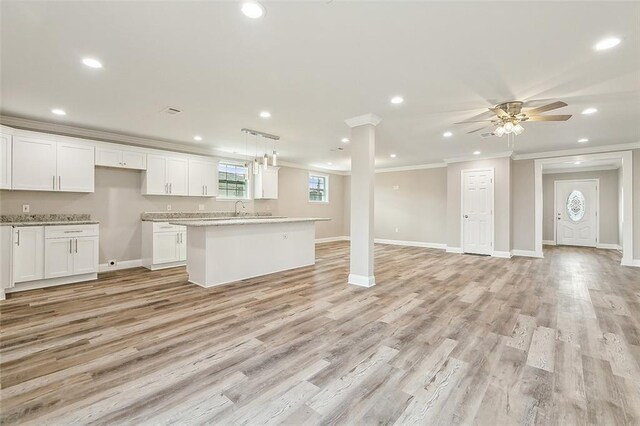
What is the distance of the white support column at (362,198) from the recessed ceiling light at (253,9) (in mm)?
2476

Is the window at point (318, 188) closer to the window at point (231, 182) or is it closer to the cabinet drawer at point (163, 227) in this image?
the window at point (231, 182)

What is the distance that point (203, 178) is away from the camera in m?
6.46

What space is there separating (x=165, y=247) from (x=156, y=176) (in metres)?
1.42

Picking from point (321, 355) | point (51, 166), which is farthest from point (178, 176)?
point (321, 355)

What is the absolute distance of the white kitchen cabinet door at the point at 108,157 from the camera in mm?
5051

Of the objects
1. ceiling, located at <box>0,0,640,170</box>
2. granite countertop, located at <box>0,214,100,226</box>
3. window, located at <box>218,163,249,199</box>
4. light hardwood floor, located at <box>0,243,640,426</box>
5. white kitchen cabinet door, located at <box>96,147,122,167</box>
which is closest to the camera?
light hardwood floor, located at <box>0,243,640,426</box>

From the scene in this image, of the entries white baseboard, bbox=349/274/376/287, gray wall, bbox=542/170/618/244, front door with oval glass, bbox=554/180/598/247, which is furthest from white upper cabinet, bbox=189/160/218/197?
gray wall, bbox=542/170/618/244

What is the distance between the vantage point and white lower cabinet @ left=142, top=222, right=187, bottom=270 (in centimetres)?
546

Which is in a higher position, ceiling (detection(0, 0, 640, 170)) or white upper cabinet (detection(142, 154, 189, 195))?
ceiling (detection(0, 0, 640, 170))

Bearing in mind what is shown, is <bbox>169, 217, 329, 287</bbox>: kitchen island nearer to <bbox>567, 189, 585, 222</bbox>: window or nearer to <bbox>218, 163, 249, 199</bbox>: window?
<bbox>218, 163, 249, 199</bbox>: window

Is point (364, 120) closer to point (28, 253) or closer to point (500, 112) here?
point (500, 112)

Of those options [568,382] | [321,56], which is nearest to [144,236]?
[321,56]

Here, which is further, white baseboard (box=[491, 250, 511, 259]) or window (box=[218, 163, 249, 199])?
window (box=[218, 163, 249, 199])

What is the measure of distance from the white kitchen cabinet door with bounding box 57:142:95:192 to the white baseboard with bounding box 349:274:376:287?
464 cm
